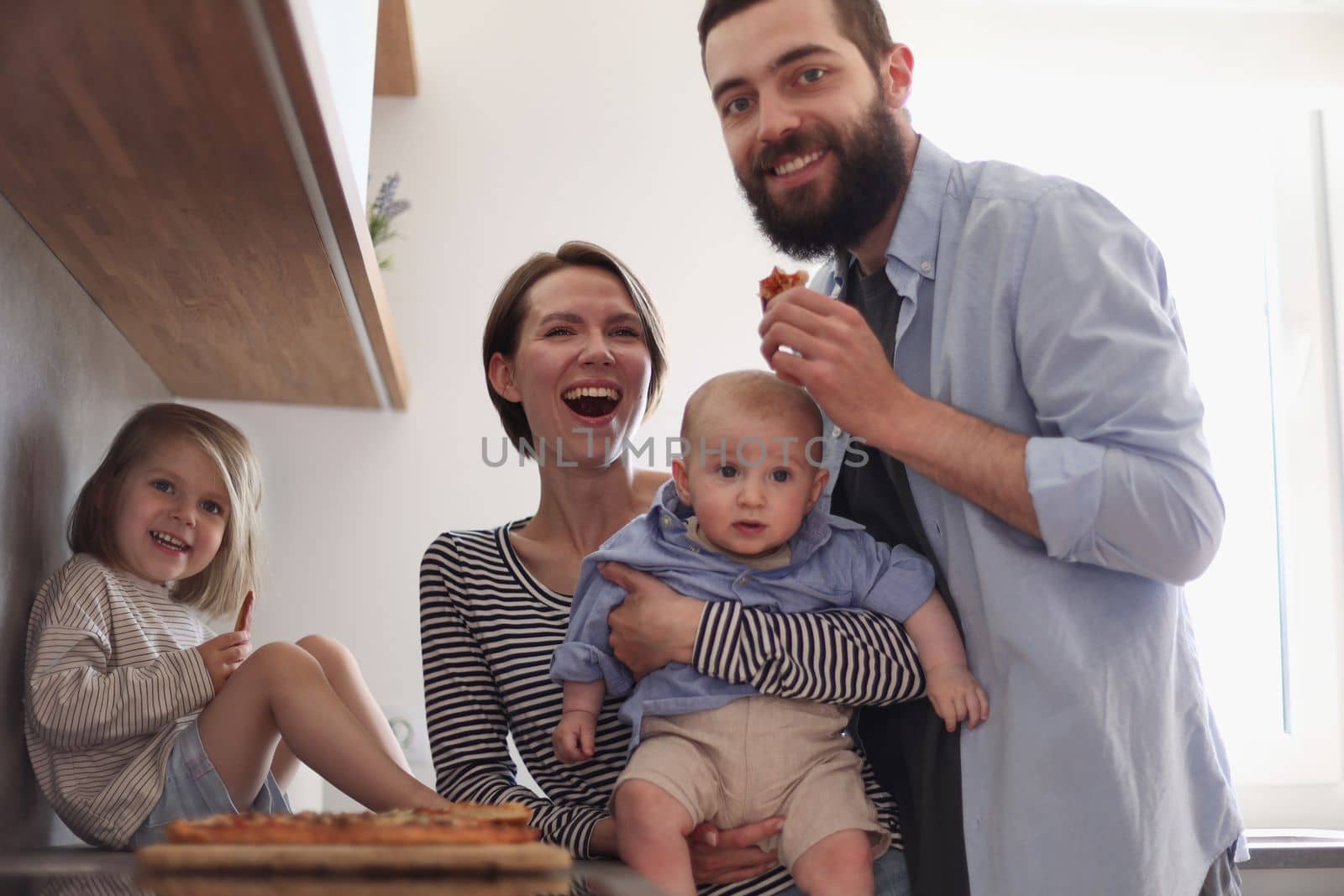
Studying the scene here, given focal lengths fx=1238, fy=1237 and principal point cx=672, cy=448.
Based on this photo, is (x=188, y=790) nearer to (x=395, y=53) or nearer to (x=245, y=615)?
(x=245, y=615)

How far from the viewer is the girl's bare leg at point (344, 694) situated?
5.80 feet

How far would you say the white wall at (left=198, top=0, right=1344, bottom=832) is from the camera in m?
2.71

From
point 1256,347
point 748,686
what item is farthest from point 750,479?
point 1256,347

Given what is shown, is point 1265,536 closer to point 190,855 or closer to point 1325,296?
point 1325,296

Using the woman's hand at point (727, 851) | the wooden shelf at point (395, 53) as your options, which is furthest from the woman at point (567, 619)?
the wooden shelf at point (395, 53)

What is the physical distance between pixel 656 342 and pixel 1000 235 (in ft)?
1.64

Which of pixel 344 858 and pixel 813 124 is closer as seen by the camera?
pixel 344 858

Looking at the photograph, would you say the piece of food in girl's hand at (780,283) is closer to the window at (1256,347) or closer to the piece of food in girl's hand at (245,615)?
the piece of food in girl's hand at (245,615)

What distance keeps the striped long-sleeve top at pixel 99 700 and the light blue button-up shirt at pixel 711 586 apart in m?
0.51

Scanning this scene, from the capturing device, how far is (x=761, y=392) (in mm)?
1354

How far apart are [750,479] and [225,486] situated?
2.77 ft

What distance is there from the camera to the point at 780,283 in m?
1.41

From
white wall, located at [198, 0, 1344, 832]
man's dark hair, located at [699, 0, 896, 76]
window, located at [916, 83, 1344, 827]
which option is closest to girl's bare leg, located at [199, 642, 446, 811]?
man's dark hair, located at [699, 0, 896, 76]

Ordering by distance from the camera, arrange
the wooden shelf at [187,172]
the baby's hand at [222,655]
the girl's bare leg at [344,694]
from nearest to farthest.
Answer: the wooden shelf at [187,172] < the baby's hand at [222,655] < the girl's bare leg at [344,694]
